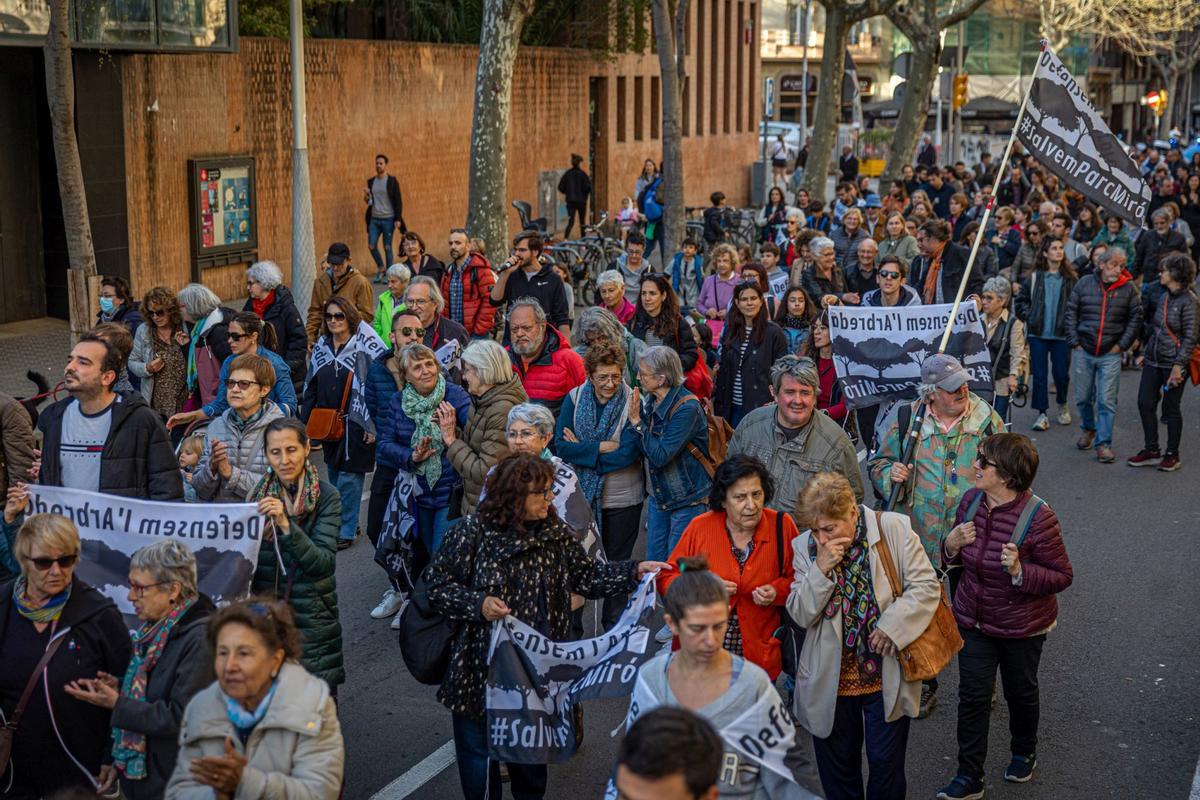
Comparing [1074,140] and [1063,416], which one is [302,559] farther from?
[1063,416]

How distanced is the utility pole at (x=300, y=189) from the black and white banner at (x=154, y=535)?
12363mm

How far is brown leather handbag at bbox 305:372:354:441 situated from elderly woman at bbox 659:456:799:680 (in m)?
4.17

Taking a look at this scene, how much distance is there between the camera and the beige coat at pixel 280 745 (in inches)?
181

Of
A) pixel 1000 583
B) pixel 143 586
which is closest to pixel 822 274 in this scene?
pixel 1000 583

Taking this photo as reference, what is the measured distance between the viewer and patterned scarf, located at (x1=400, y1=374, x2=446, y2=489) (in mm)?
8148

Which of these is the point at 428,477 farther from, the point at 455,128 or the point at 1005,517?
the point at 455,128

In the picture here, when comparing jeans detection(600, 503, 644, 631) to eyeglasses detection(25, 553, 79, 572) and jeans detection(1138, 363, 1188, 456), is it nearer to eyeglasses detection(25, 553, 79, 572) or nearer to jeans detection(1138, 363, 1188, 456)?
eyeglasses detection(25, 553, 79, 572)

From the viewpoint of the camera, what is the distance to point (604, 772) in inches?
275

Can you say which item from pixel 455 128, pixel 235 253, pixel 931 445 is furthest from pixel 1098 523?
pixel 455 128

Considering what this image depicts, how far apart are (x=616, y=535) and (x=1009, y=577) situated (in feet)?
8.35

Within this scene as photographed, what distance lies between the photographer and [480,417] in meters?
8.00

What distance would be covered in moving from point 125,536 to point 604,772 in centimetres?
230

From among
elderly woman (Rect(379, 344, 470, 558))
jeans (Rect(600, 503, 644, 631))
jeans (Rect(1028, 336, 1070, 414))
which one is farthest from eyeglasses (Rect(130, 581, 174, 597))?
jeans (Rect(1028, 336, 1070, 414))

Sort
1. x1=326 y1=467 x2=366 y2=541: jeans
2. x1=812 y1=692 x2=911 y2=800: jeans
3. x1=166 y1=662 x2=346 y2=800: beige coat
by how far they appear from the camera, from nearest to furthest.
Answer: x1=166 y1=662 x2=346 y2=800: beige coat < x1=812 y1=692 x2=911 y2=800: jeans < x1=326 y1=467 x2=366 y2=541: jeans
